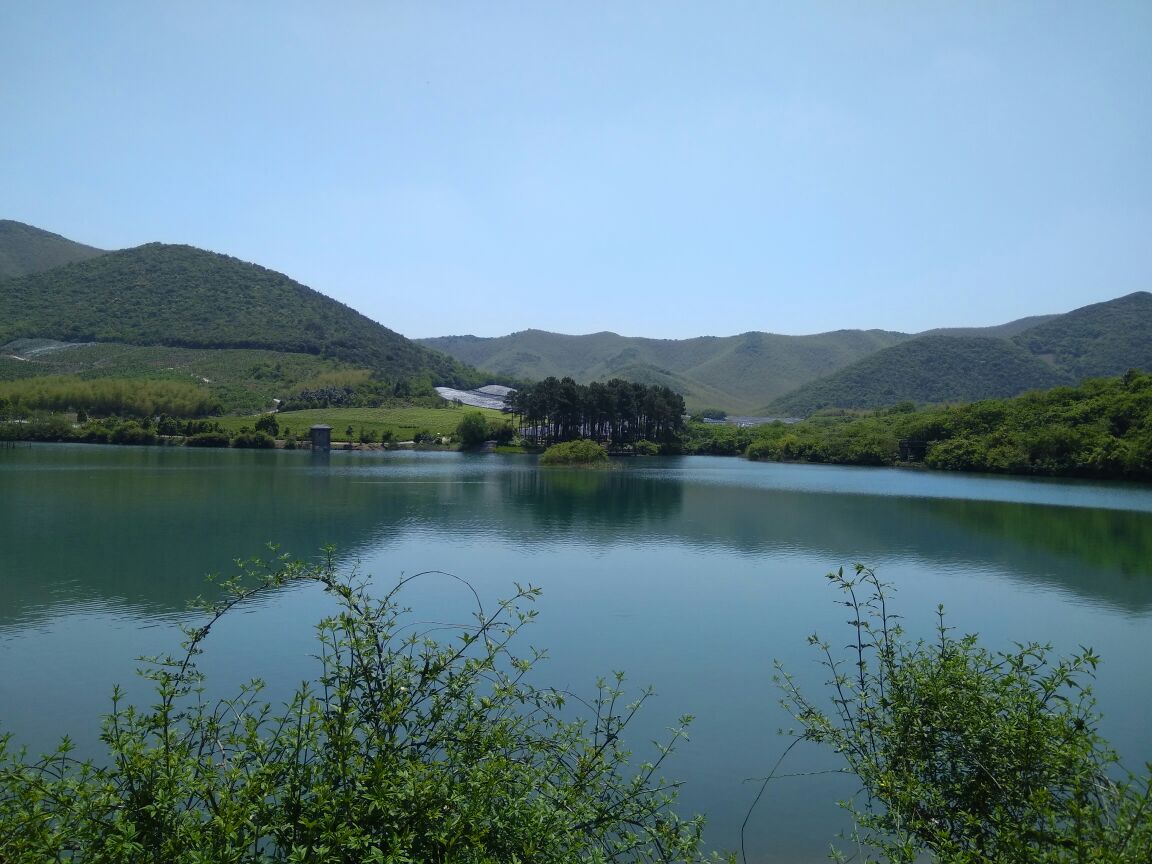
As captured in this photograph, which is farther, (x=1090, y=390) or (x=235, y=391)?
(x=235, y=391)

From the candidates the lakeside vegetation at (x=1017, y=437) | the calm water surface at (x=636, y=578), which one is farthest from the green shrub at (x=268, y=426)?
the lakeside vegetation at (x=1017, y=437)

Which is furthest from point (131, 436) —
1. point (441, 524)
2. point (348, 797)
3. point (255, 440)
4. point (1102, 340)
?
point (1102, 340)

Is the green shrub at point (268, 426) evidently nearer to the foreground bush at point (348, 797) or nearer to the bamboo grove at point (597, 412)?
the bamboo grove at point (597, 412)

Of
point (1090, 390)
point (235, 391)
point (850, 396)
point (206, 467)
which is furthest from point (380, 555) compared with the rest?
point (850, 396)

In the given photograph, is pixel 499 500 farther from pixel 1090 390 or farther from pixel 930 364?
pixel 930 364

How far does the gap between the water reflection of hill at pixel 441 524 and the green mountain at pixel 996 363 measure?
14408cm

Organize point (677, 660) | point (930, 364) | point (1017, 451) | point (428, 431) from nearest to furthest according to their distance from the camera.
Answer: point (677, 660) < point (1017, 451) < point (428, 431) < point (930, 364)

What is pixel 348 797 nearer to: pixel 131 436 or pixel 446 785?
pixel 446 785

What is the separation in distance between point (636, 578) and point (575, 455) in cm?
5298

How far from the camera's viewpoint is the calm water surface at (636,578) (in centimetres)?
1274

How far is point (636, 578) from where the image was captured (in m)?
24.1

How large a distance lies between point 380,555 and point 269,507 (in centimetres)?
1366

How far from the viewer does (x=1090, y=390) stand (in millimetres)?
77000

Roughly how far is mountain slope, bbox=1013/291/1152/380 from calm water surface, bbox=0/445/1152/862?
143787 mm
